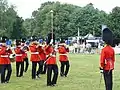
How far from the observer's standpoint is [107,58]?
1262cm

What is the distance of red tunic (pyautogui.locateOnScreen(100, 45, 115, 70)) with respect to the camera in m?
12.5

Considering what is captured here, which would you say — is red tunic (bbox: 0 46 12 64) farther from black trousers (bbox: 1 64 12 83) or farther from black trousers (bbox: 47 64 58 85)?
black trousers (bbox: 47 64 58 85)

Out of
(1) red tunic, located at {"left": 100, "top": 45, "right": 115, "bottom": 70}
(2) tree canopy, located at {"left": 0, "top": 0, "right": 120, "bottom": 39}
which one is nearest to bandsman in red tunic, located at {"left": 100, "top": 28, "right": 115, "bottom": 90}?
(1) red tunic, located at {"left": 100, "top": 45, "right": 115, "bottom": 70}

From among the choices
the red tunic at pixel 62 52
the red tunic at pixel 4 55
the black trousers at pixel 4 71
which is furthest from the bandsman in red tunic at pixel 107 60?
the red tunic at pixel 62 52

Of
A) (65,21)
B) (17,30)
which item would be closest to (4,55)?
(65,21)

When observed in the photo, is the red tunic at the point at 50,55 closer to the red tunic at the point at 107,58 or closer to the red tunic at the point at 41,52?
the red tunic at the point at 41,52

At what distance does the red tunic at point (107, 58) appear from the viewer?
41.1ft

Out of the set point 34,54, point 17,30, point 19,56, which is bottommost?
point 19,56

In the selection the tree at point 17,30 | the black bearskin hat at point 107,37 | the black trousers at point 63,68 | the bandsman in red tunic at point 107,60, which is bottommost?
the black trousers at point 63,68

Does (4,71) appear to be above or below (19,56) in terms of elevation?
below

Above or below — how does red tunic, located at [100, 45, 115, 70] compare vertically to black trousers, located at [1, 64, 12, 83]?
above

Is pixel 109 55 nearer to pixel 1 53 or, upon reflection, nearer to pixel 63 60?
pixel 1 53

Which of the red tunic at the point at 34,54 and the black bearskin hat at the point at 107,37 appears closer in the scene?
the black bearskin hat at the point at 107,37

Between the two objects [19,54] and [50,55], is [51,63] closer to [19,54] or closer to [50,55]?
[50,55]
